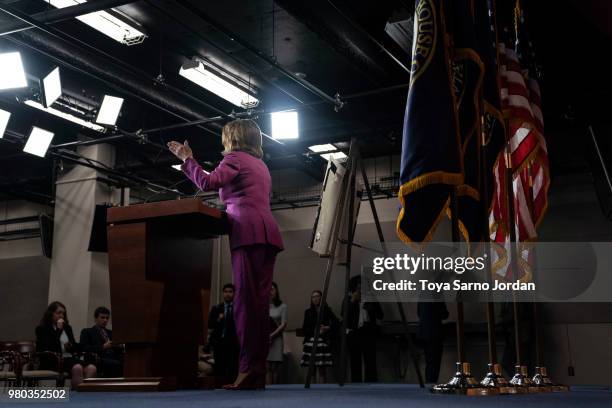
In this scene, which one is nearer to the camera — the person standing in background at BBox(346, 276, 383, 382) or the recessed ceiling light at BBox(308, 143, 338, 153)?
the person standing in background at BBox(346, 276, 383, 382)

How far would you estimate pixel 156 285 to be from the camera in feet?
9.12

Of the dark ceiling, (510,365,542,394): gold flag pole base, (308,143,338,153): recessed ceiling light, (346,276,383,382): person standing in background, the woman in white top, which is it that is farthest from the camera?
(308,143,338,153): recessed ceiling light

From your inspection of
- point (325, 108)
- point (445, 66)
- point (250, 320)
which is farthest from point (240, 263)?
point (325, 108)

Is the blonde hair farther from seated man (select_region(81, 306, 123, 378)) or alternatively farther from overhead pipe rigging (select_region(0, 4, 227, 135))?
seated man (select_region(81, 306, 123, 378))

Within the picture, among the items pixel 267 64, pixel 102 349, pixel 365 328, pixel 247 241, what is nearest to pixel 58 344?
pixel 102 349

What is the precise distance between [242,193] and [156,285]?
1.82ft

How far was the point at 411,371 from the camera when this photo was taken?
1015 cm

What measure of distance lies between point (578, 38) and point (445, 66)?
209 inches

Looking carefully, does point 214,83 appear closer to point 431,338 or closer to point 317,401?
point 431,338

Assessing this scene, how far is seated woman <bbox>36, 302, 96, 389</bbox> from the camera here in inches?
252

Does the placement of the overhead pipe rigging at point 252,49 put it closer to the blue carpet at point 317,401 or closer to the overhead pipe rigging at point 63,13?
the overhead pipe rigging at point 63,13

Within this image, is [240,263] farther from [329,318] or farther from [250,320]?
[329,318]

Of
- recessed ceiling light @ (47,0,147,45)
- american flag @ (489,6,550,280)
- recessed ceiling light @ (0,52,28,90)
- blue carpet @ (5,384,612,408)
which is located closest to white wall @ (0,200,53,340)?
recessed ceiling light @ (0,52,28,90)

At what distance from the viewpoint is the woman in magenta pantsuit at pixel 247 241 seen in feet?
9.38
